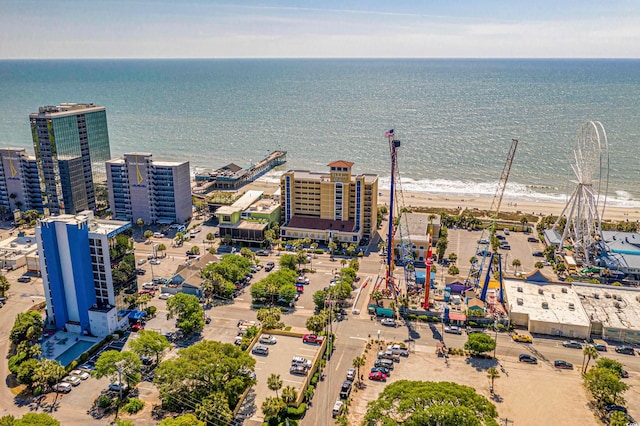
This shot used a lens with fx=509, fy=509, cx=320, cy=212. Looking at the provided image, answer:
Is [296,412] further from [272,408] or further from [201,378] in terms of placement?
[201,378]

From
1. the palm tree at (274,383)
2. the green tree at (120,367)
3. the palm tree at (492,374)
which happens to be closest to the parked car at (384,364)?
the palm tree at (492,374)

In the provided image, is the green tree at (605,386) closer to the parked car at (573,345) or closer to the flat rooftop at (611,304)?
the parked car at (573,345)

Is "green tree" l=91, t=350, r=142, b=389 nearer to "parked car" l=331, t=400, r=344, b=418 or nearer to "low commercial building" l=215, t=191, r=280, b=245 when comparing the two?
"parked car" l=331, t=400, r=344, b=418

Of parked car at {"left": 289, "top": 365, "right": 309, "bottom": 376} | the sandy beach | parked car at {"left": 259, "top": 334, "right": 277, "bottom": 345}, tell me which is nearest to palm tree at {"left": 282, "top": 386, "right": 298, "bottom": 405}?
parked car at {"left": 289, "top": 365, "right": 309, "bottom": 376}

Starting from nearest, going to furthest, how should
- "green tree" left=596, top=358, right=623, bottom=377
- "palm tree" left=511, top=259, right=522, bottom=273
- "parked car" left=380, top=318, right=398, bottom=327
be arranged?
1. "green tree" left=596, top=358, right=623, bottom=377
2. "parked car" left=380, top=318, right=398, bottom=327
3. "palm tree" left=511, top=259, right=522, bottom=273

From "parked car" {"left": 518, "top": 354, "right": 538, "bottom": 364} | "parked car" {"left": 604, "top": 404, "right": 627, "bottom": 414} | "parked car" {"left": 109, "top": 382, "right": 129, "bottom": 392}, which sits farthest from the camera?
"parked car" {"left": 518, "top": 354, "right": 538, "bottom": 364}

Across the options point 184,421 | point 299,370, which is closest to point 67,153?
point 299,370
